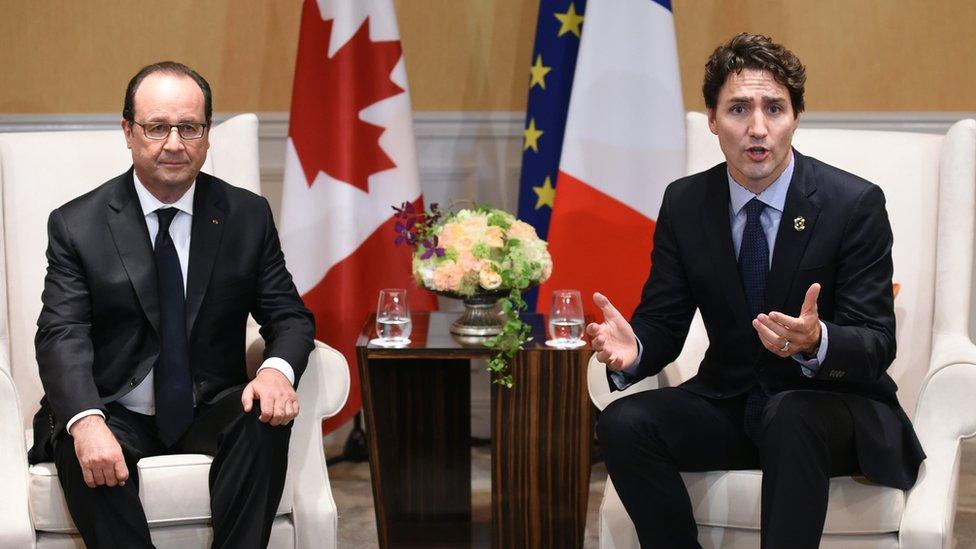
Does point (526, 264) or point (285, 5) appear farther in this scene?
point (285, 5)

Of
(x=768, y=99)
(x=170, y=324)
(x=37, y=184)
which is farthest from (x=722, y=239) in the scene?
(x=37, y=184)

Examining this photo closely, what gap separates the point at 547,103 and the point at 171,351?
174 centimetres

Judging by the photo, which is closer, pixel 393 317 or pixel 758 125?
pixel 758 125

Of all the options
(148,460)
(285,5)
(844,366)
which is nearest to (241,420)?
(148,460)

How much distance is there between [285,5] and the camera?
13.7 feet

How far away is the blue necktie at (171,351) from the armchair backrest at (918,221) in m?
1.16

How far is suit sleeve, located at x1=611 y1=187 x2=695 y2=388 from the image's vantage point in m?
2.70

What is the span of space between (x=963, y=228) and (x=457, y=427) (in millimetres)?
1454

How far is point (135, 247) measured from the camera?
2.68 meters

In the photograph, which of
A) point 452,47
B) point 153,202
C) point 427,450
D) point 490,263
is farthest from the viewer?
point 452,47

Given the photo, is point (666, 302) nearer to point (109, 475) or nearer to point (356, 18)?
point (109, 475)

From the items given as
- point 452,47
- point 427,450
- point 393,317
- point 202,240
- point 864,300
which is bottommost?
point 427,450

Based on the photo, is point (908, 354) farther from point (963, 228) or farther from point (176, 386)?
point (176, 386)

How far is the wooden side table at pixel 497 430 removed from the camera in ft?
9.72
